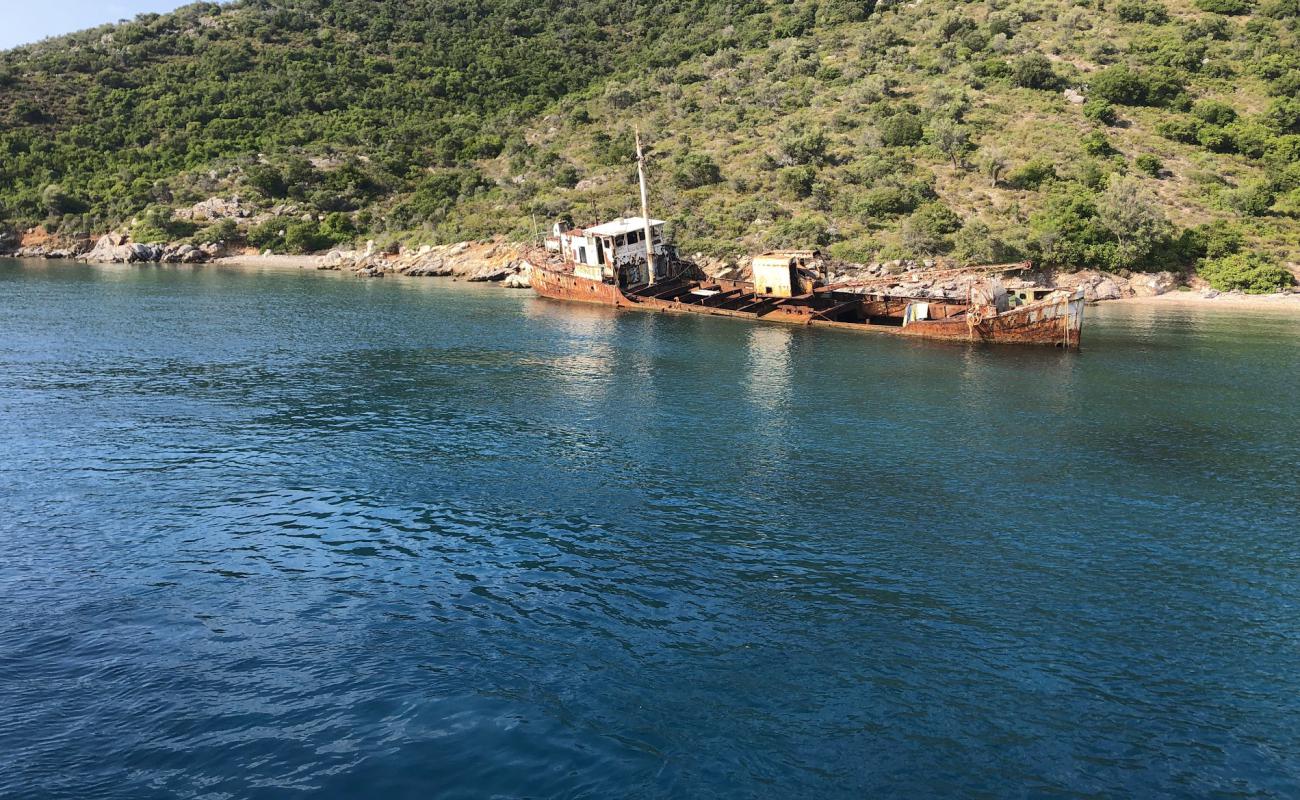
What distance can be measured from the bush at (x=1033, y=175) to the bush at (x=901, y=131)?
564 inches

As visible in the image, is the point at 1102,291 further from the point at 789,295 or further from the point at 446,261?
the point at 446,261

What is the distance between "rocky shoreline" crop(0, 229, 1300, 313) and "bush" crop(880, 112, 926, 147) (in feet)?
83.9

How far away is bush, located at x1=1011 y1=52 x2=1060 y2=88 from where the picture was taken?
9500 centimetres

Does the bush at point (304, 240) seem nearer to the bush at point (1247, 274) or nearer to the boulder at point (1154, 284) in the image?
the boulder at point (1154, 284)

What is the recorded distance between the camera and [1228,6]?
103938 millimetres

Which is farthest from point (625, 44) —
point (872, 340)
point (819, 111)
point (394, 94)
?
point (872, 340)

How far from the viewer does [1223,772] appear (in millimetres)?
13977

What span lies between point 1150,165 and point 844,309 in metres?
41.2

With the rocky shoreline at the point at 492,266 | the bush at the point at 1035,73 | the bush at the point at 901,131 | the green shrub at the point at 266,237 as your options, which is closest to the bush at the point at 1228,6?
the bush at the point at 1035,73

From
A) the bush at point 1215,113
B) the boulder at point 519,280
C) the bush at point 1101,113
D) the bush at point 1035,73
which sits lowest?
the boulder at point 519,280

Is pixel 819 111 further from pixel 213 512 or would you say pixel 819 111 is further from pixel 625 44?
pixel 213 512

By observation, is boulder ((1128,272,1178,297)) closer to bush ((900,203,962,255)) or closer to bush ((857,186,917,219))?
bush ((900,203,962,255))

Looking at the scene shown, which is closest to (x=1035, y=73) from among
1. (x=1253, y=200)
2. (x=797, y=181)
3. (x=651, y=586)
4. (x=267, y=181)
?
(x=1253, y=200)

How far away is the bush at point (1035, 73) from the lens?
95000 millimetres
